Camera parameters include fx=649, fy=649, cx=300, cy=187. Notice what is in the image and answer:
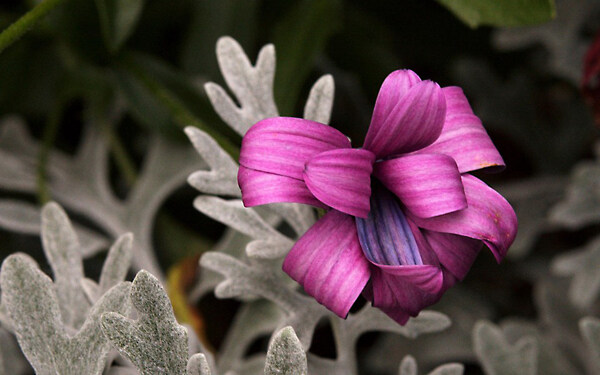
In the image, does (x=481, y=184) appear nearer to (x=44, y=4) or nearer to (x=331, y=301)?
(x=331, y=301)

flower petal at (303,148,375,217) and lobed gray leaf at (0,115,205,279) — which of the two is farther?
lobed gray leaf at (0,115,205,279)

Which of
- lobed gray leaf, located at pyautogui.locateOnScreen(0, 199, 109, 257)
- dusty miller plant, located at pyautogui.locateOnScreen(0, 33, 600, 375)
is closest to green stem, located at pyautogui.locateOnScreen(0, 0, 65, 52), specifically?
Answer: dusty miller plant, located at pyautogui.locateOnScreen(0, 33, 600, 375)

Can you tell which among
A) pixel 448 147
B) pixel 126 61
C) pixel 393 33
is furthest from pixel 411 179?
pixel 393 33

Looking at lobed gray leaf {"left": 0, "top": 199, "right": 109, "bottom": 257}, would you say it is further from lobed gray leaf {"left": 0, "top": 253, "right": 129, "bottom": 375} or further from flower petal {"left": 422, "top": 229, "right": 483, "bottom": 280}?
flower petal {"left": 422, "top": 229, "right": 483, "bottom": 280}

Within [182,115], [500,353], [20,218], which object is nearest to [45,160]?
[20,218]

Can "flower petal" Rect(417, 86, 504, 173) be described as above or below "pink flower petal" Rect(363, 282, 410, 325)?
above

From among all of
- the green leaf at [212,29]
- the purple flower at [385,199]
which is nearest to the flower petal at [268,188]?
the purple flower at [385,199]
